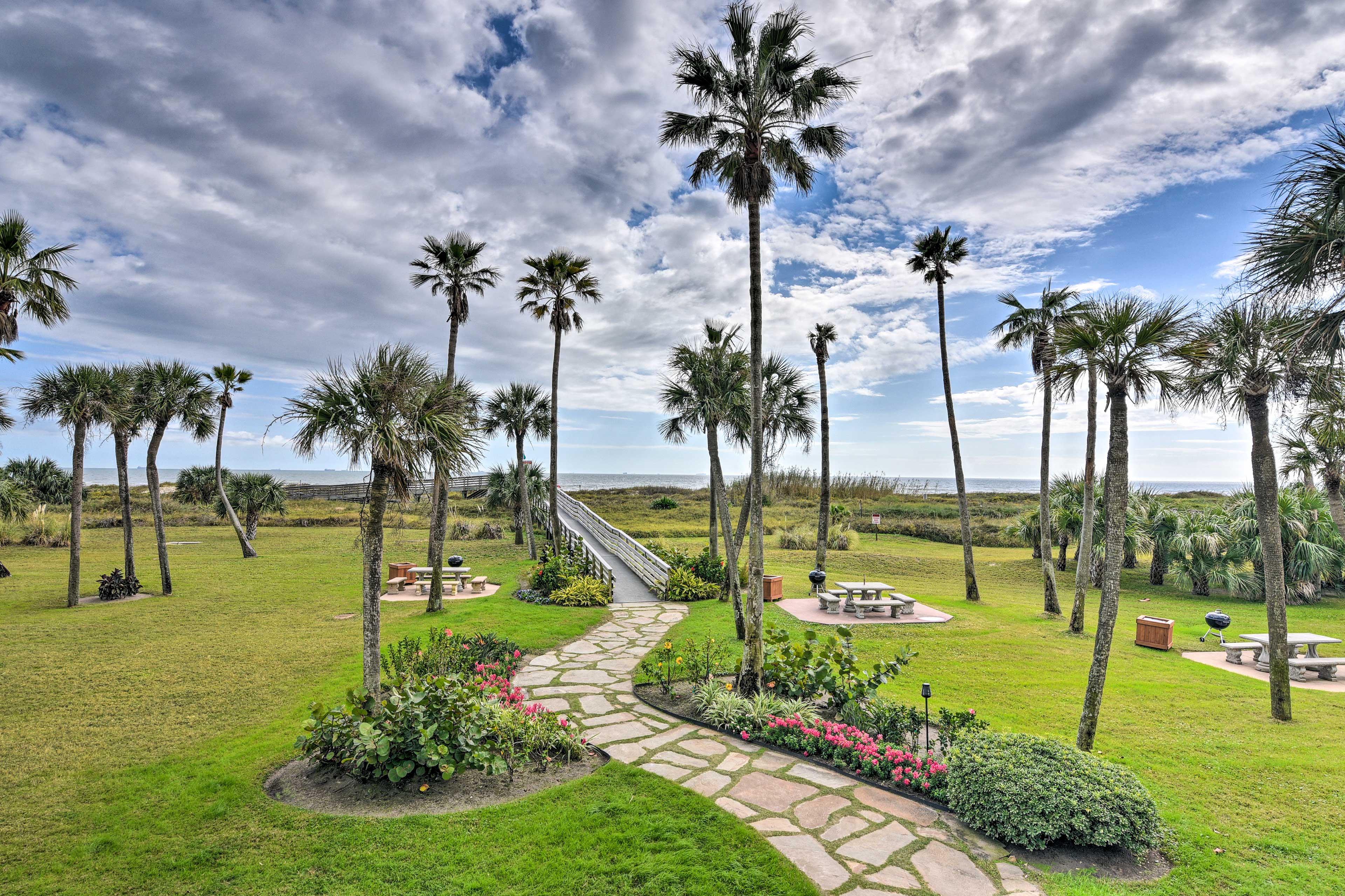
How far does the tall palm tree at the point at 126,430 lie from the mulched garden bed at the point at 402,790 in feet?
41.5

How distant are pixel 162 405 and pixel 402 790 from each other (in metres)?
15.1

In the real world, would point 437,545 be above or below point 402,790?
above

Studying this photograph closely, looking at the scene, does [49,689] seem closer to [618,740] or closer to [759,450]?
[618,740]

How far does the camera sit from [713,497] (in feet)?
55.1

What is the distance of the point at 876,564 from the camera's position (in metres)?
21.7

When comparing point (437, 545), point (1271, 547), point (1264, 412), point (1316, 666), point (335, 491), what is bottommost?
point (1316, 666)

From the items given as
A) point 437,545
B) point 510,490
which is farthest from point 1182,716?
point 510,490

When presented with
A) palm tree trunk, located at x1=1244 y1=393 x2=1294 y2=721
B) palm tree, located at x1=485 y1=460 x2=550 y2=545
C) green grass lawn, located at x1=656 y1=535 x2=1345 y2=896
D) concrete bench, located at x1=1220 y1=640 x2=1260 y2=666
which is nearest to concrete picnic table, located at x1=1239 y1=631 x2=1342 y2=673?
concrete bench, located at x1=1220 y1=640 x2=1260 y2=666

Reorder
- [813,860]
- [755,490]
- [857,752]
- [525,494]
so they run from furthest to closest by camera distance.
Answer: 1. [525,494]
2. [755,490]
3. [857,752]
4. [813,860]

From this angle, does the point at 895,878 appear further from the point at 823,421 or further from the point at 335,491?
the point at 335,491

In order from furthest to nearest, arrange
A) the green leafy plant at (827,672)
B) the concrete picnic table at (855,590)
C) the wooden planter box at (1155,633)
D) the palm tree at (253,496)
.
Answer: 1. the palm tree at (253,496)
2. the concrete picnic table at (855,590)
3. the wooden planter box at (1155,633)
4. the green leafy plant at (827,672)

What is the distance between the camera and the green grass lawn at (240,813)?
12.6 ft

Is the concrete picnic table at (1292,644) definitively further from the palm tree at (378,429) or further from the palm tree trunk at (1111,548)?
the palm tree at (378,429)

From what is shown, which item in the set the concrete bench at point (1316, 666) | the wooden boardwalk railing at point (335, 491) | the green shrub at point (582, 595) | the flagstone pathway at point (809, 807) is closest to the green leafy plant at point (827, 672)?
the flagstone pathway at point (809, 807)
